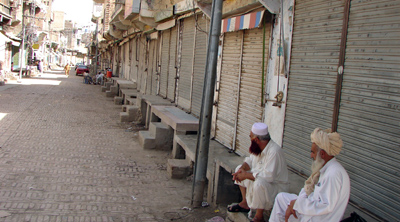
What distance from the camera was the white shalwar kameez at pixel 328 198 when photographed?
2988mm

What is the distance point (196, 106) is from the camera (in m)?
9.58

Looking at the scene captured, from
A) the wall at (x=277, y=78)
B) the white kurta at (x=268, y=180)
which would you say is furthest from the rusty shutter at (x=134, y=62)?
the white kurta at (x=268, y=180)

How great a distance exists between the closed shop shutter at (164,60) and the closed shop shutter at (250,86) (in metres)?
6.47

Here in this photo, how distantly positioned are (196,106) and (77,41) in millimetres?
102743

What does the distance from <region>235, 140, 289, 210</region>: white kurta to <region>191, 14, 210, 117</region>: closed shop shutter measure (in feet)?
16.8

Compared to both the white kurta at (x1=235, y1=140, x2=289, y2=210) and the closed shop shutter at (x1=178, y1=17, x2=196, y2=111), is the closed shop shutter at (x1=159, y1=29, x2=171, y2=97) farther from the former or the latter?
the white kurta at (x1=235, y1=140, x2=289, y2=210)

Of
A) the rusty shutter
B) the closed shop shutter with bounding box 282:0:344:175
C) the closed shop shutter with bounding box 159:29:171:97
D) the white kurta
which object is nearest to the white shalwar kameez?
the white kurta

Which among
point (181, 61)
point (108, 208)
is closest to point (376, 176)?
point (108, 208)

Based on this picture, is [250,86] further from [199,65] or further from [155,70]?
[155,70]

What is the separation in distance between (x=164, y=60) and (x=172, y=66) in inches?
48.2

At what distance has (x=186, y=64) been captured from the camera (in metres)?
10.8

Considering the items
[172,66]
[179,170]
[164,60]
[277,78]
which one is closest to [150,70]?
[164,60]

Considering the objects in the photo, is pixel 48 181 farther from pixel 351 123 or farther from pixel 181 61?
pixel 181 61

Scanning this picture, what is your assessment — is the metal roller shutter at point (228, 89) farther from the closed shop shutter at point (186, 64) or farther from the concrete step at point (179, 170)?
the closed shop shutter at point (186, 64)
